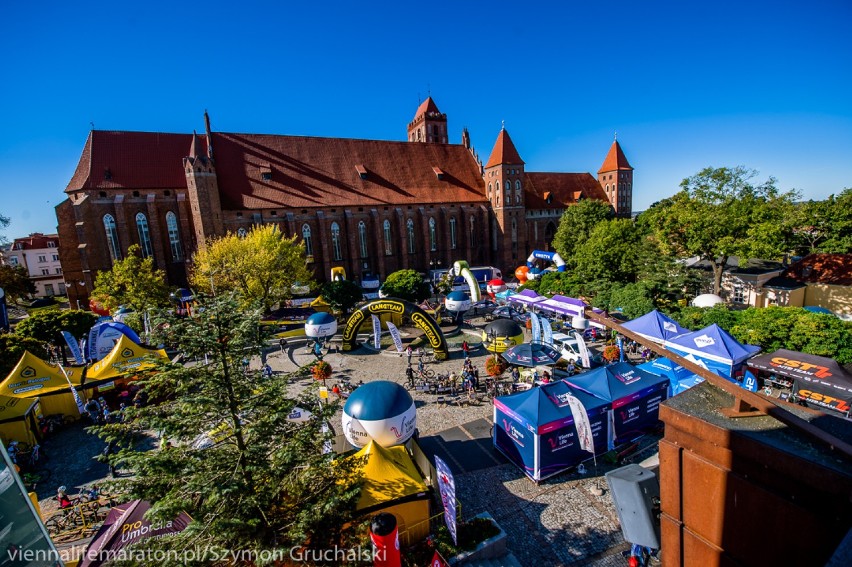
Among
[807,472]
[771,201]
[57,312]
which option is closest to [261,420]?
[807,472]

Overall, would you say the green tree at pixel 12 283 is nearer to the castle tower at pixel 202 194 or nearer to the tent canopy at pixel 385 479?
the castle tower at pixel 202 194

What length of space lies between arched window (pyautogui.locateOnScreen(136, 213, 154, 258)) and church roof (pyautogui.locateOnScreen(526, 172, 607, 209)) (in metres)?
38.9

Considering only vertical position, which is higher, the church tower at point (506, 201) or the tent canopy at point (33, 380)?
the church tower at point (506, 201)

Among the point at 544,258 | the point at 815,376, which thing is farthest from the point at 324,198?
the point at 815,376

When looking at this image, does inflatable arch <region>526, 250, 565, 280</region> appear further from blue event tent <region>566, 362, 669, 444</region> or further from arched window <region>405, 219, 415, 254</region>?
blue event tent <region>566, 362, 669, 444</region>

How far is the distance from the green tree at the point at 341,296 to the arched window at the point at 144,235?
1697 cm

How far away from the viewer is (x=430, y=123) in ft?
181

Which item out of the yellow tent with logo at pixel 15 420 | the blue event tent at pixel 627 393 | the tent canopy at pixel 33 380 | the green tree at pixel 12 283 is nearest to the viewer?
the blue event tent at pixel 627 393

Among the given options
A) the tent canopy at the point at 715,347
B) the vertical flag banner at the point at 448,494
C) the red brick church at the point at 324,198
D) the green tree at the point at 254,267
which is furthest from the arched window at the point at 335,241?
the vertical flag banner at the point at 448,494

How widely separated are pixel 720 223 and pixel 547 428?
864 inches

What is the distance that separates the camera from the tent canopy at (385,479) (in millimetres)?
8289

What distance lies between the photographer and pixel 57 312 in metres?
22.9

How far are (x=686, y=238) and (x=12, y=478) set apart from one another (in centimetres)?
3182

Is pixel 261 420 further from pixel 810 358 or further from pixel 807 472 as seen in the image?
pixel 810 358
